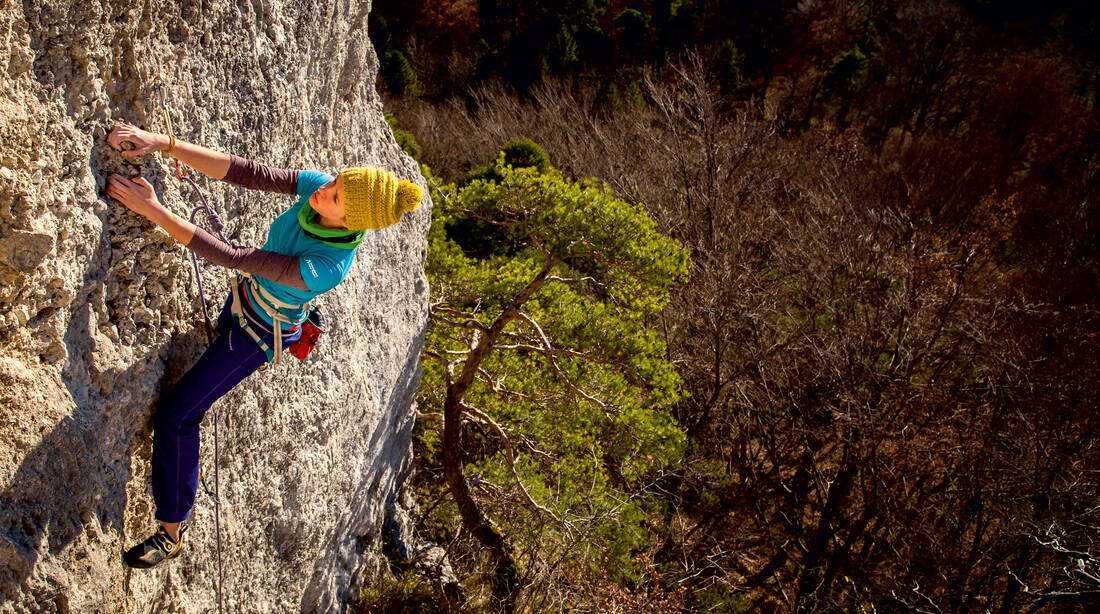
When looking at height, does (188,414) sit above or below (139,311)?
below

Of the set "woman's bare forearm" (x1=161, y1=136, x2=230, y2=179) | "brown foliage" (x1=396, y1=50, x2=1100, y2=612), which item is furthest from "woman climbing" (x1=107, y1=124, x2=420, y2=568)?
"brown foliage" (x1=396, y1=50, x2=1100, y2=612)

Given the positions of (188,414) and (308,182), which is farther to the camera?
(308,182)

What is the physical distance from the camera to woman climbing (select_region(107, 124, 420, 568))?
266 centimetres

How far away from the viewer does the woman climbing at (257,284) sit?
2.66 metres

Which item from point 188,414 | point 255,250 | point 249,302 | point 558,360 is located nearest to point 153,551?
point 188,414

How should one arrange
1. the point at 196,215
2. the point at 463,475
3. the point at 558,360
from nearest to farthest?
1. the point at 196,215
2. the point at 463,475
3. the point at 558,360

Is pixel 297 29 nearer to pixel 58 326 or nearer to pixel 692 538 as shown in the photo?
pixel 58 326

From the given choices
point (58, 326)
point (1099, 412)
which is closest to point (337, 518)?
point (58, 326)

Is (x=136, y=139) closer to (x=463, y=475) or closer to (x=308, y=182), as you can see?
(x=308, y=182)

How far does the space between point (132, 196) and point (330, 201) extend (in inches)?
27.6

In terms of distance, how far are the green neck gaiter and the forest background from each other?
10.2 feet

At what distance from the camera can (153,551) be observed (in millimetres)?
2824

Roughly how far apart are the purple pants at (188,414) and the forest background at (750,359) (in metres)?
3.31

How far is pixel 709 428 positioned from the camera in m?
11.2
